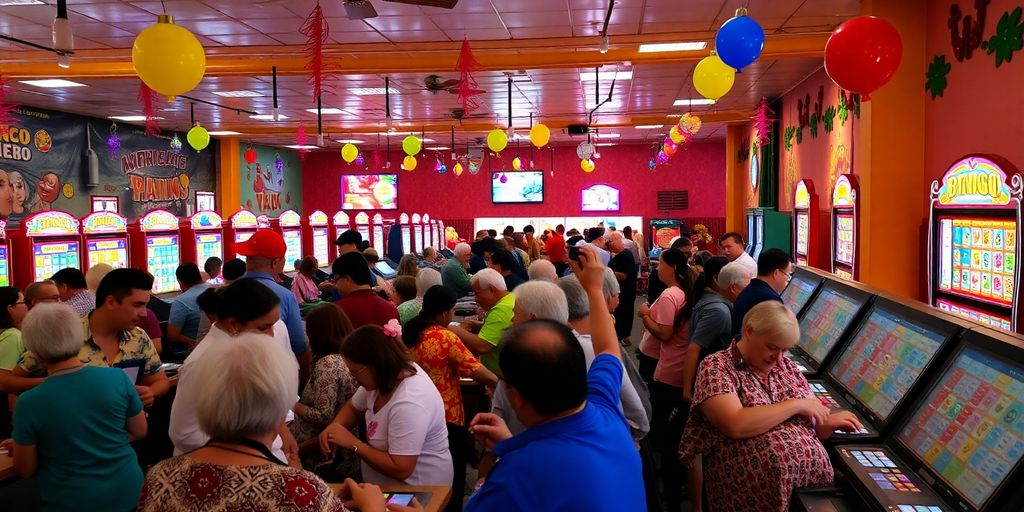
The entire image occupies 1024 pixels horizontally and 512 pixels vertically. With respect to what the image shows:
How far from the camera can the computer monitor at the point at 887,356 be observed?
108 inches

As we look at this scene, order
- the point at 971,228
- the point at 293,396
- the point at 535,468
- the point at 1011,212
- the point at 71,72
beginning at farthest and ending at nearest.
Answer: the point at 71,72 < the point at 971,228 < the point at 1011,212 < the point at 293,396 < the point at 535,468

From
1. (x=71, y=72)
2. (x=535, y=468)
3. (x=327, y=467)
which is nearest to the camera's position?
(x=535, y=468)

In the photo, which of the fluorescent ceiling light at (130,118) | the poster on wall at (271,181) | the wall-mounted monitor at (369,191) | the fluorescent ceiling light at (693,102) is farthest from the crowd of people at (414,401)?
the wall-mounted monitor at (369,191)

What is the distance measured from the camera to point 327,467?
352cm

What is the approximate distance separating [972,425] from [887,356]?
0.84 metres

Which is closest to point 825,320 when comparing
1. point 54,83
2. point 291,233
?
point 291,233

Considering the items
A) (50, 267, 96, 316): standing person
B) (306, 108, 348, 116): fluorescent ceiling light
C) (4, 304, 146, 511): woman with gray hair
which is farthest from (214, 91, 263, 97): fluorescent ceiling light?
(4, 304, 146, 511): woman with gray hair

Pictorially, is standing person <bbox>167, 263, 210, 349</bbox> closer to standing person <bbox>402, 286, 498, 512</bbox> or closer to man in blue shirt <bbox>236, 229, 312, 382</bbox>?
man in blue shirt <bbox>236, 229, 312, 382</bbox>

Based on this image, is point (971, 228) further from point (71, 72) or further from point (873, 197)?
point (71, 72)

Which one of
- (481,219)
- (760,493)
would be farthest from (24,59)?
(481,219)

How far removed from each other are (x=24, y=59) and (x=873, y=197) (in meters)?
9.34

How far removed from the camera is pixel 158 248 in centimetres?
778

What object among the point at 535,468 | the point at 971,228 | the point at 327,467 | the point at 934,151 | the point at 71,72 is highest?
the point at 71,72

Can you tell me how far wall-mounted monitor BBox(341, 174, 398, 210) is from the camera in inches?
858
